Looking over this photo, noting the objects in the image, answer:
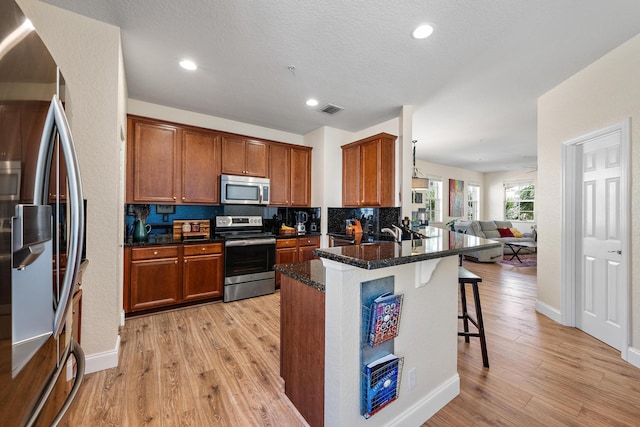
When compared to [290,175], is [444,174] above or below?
above

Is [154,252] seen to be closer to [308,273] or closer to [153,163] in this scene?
[153,163]

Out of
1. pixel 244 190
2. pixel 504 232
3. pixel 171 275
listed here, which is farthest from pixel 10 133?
pixel 504 232

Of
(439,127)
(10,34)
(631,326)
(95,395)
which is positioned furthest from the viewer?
(439,127)

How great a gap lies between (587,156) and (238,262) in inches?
171

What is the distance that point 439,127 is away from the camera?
4.70 m

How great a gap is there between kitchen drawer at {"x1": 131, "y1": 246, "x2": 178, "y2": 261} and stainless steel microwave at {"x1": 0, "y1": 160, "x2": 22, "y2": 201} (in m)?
2.86

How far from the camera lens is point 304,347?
5.11 feet

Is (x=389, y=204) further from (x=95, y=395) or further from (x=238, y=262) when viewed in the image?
(x=95, y=395)

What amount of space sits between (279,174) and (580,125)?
3.85 m

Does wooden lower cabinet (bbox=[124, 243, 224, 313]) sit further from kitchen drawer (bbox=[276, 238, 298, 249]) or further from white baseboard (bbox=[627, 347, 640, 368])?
white baseboard (bbox=[627, 347, 640, 368])

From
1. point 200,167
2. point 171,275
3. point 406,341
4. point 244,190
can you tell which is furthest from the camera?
point 244,190

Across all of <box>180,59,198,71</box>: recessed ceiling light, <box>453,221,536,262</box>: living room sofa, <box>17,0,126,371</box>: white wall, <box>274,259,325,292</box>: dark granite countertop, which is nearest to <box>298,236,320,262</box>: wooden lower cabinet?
<box>274,259,325,292</box>: dark granite countertop

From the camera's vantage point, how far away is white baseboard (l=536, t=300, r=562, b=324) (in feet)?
10.0

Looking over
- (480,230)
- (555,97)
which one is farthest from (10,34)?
(480,230)
